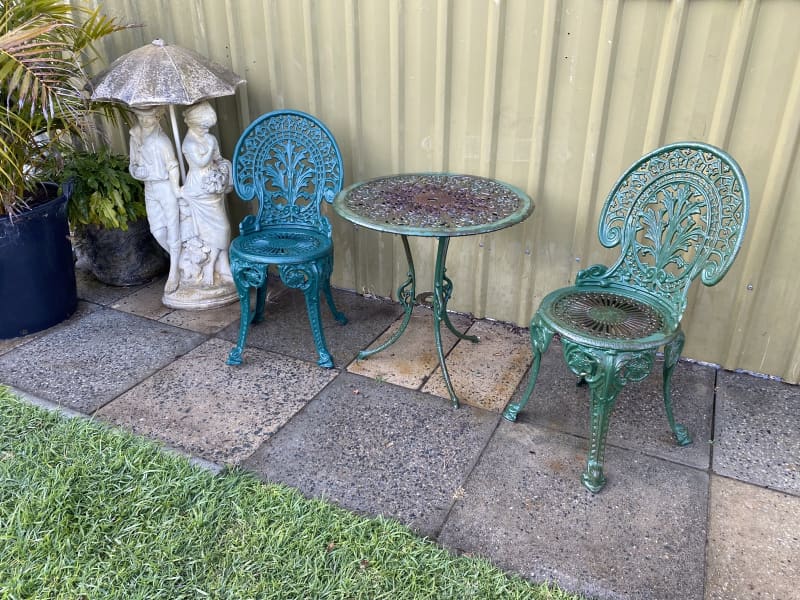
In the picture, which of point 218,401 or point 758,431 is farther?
point 218,401

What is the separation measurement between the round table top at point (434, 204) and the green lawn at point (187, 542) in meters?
1.12

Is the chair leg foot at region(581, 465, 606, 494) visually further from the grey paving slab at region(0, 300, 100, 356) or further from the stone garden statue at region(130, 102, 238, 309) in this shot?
the grey paving slab at region(0, 300, 100, 356)

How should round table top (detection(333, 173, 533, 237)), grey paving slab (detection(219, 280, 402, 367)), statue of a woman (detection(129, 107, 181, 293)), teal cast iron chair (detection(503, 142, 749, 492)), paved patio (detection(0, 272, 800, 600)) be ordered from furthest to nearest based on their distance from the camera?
statue of a woman (detection(129, 107, 181, 293)), grey paving slab (detection(219, 280, 402, 367)), round table top (detection(333, 173, 533, 237)), teal cast iron chair (detection(503, 142, 749, 492)), paved patio (detection(0, 272, 800, 600))

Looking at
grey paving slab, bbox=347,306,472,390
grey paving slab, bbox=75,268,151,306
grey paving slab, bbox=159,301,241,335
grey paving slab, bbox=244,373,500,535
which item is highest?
grey paving slab, bbox=244,373,500,535

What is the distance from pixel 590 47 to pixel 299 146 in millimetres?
1510

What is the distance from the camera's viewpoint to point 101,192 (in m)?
3.65

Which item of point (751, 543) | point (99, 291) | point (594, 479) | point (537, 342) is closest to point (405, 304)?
point (537, 342)

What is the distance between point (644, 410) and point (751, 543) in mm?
744

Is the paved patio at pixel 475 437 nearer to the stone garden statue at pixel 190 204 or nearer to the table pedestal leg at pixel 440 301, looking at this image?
the table pedestal leg at pixel 440 301

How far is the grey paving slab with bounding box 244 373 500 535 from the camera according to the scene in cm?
229

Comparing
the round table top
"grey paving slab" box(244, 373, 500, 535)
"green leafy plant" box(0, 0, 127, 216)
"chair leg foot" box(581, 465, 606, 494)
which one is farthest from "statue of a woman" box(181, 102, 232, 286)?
"chair leg foot" box(581, 465, 606, 494)

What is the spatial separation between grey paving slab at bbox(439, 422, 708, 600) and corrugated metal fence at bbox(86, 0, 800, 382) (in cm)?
101

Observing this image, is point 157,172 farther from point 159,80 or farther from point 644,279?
point 644,279

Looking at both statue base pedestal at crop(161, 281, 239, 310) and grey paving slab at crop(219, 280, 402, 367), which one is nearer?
grey paving slab at crop(219, 280, 402, 367)
